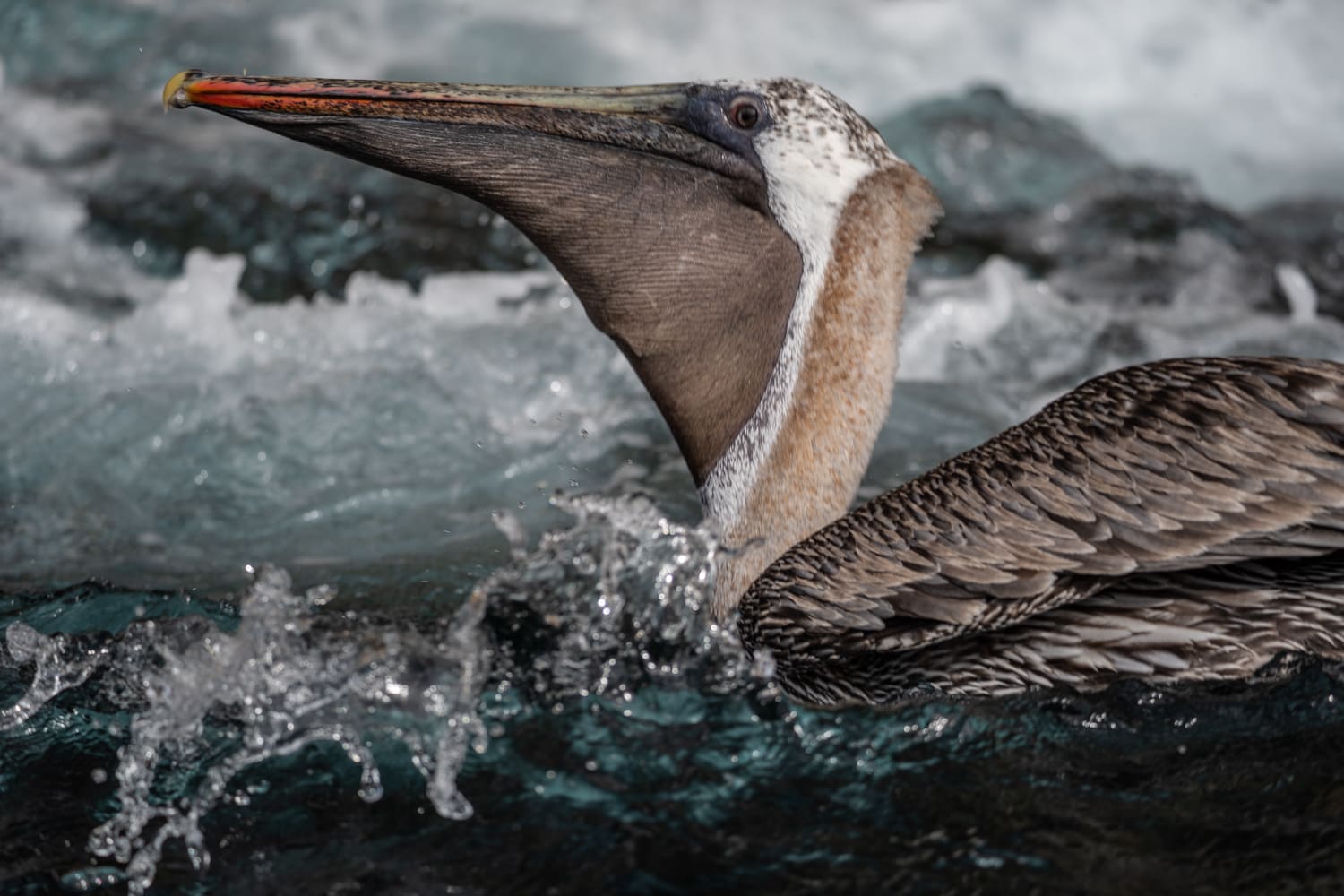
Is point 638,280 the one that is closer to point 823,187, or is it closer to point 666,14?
point 823,187

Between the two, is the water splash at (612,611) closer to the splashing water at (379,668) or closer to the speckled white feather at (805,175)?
the splashing water at (379,668)

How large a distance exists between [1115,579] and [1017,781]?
37 cm

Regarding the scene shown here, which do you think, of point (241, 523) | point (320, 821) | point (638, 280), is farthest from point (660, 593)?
point (241, 523)

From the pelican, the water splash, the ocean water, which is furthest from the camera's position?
the water splash

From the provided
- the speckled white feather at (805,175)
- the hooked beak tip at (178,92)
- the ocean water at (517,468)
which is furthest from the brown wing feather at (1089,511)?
the hooked beak tip at (178,92)

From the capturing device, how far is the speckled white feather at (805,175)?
281cm

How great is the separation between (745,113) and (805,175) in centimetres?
15

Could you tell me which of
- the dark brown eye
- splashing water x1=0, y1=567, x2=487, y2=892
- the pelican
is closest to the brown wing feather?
the pelican

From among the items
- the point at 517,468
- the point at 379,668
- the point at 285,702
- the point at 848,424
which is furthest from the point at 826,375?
the point at 517,468

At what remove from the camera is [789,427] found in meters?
2.89

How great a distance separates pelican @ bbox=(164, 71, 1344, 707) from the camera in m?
2.49

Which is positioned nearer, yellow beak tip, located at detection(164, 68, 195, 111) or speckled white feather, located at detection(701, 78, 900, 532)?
yellow beak tip, located at detection(164, 68, 195, 111)

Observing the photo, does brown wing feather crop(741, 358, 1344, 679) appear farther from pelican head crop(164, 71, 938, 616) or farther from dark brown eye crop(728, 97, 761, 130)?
dark brown eye crop(728, 97, 761, 130)

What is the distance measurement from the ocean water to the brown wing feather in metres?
0.21
